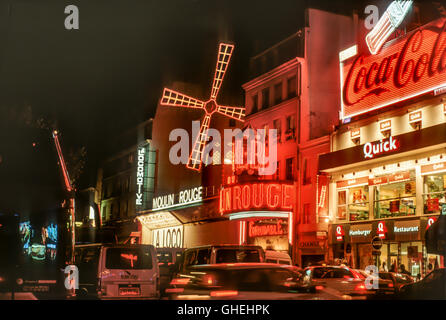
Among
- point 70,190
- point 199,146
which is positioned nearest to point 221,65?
point 199,146

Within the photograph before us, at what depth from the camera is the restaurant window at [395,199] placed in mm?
28677

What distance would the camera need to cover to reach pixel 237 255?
18.3 meters

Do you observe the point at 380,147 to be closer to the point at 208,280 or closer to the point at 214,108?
the point at 214,108

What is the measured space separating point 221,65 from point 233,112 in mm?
3545

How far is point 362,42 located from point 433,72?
6370 mm

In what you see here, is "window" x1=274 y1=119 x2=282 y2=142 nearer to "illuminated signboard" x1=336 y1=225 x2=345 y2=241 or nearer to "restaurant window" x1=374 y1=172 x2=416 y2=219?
"illuminated signboard" x1=336 y1=225 x2=345 y2=241

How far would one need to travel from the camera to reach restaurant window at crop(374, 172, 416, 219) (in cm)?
2868

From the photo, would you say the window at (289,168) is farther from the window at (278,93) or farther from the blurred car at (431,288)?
the blurred car at (431,288)

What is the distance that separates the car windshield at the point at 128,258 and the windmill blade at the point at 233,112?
27.5 meters

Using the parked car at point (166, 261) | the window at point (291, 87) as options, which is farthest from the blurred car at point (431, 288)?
the window at point (291, 87)

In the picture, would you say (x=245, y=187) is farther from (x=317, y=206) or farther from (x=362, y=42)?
(x=362, y=42)

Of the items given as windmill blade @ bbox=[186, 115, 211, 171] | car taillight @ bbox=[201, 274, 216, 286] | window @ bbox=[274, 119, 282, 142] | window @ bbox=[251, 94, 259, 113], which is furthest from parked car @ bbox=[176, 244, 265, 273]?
windmill blade @ bbox=[186, 115, 211, 171]

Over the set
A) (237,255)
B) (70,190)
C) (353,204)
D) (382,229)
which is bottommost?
(237,255)
